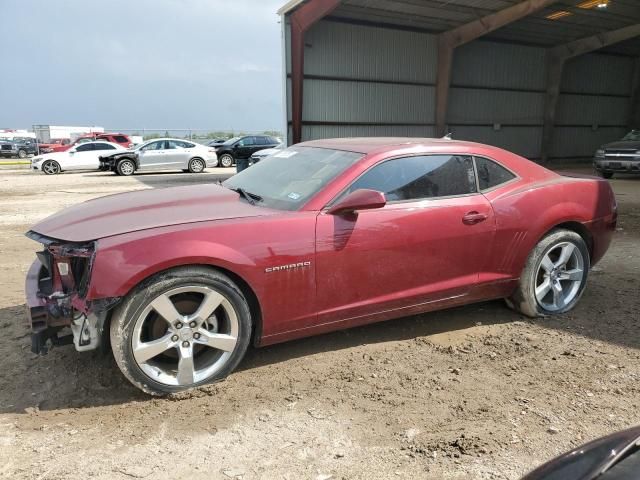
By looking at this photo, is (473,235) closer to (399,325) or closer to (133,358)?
(399,325)

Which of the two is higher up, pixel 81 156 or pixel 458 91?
pixel 458 91

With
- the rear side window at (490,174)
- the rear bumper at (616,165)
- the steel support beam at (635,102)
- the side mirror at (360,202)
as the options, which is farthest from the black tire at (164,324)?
the steel support beam at (635,102)

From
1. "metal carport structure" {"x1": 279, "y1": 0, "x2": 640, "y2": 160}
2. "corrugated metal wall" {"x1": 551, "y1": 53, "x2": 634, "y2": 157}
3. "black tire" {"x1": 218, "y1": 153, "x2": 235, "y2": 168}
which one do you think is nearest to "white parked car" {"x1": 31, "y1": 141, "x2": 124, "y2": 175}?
"black tire" {"x1": 218, "y1": 153, "x2": 235, "y2": 168}

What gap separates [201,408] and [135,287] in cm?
80

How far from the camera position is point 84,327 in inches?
114

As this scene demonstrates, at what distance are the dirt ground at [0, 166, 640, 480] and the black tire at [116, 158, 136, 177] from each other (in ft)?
54.4

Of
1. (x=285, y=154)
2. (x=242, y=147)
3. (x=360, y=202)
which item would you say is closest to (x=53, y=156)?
(x=242, y=147)

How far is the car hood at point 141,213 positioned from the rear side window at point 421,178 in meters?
0.82

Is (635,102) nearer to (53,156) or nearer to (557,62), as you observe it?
(557,62)

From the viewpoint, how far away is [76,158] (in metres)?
21.1

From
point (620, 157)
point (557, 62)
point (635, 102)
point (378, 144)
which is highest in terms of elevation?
point (557, 62)

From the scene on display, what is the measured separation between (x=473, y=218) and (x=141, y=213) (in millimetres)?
2370

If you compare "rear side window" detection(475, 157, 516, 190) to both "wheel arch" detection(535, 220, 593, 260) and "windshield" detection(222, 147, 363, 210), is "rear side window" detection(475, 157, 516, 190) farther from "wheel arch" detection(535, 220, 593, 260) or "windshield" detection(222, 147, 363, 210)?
"windshield" detection(222, 147, 363, 210)

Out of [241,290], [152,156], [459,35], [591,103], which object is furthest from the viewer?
[591,103]
